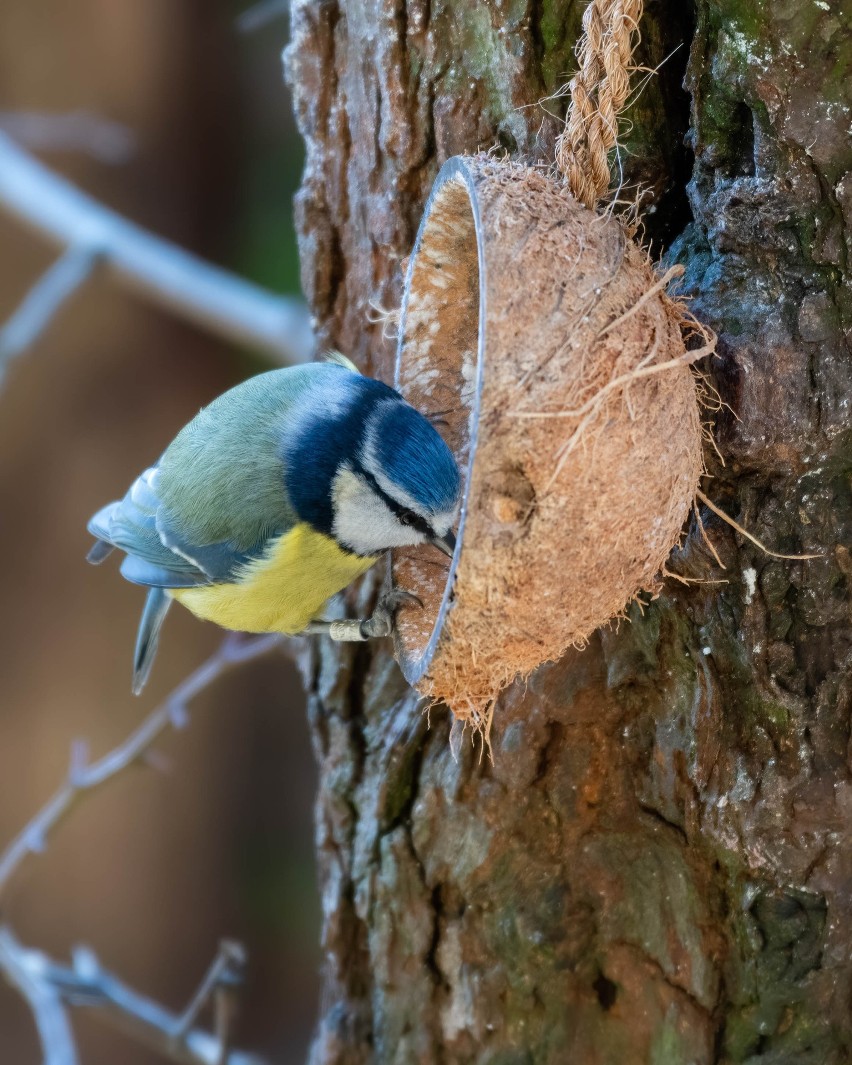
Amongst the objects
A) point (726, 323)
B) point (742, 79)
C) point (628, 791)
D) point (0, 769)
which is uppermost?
point (742, 79)

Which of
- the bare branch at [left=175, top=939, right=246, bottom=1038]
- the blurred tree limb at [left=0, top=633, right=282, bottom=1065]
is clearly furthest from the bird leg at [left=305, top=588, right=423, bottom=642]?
the bare branch at [left=175, top=939, right=246, bottom=1038]

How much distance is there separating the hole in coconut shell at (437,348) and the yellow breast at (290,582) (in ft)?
0.32

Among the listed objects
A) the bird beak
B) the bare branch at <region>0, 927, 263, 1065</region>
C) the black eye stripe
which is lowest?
the bare branch at <region>0, 927, 263, 1065</region>

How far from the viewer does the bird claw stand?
1230 millimetres

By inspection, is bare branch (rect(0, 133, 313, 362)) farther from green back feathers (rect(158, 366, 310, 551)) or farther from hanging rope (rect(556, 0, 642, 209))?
hanging rope (rect(556, 0, 642, 209))

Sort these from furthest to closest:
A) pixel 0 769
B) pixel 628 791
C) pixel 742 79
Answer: pixel 0 769
pixel 628 791
pixel 742 79

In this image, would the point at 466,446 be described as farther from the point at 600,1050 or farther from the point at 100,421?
the point at 100,421

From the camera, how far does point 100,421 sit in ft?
9.02

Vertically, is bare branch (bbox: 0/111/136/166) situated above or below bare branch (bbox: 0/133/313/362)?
above

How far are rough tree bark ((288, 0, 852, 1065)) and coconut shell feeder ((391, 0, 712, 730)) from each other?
0.46 ft

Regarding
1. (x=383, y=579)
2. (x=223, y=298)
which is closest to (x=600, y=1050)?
(x=383, y=579)

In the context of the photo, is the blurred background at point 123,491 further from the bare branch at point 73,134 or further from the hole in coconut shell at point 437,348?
the hole in coconut shell at point 437,348

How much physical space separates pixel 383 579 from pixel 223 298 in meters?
0.84

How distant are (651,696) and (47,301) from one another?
4.31ft
